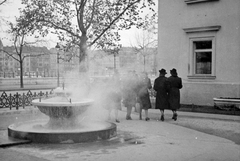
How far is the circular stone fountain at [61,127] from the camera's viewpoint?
760 cm

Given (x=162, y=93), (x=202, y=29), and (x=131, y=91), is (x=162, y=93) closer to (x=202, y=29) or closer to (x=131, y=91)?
(x=131, y=91)

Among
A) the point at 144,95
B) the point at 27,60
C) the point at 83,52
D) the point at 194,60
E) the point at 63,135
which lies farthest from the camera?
the point at 27,60

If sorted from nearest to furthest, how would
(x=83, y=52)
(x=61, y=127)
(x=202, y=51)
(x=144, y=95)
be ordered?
(x=61, y=127) → (x=144, y=95) → (x=202, y=51) → (x=83, y=52)

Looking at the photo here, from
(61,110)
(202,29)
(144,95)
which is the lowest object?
(61,110)

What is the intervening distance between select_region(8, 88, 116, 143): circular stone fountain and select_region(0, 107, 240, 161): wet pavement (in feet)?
0.76

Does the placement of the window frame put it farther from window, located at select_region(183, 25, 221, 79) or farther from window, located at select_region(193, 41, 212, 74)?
window, located at select_region(193, 41, 212, 74)

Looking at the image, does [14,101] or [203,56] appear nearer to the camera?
[14,101]

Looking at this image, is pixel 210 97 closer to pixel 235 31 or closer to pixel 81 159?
pixel 235 31

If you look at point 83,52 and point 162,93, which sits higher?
point 83,52

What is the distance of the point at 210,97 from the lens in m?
15.6

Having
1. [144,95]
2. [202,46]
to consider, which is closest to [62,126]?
[144,95]

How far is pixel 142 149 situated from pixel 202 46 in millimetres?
10761

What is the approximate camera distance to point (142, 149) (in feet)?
22.6

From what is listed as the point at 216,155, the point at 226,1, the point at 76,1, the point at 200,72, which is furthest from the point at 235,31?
the point at 216,155
